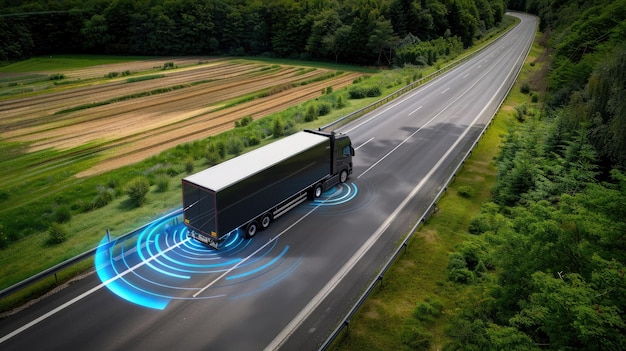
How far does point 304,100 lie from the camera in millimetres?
52656

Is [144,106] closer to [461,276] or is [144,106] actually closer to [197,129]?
[197,129]

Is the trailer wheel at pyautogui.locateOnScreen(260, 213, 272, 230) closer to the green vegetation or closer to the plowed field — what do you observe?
the green vegetation

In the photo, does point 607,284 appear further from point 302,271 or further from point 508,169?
point 508,169

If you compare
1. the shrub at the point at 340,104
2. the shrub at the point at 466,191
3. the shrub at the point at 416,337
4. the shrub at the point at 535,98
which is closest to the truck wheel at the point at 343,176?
the shrub at the point at 466,191

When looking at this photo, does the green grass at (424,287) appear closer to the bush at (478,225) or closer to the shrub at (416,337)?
the shrub at (416,337)

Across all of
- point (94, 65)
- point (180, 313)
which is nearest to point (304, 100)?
point (180, 313)

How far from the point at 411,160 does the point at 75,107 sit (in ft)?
137

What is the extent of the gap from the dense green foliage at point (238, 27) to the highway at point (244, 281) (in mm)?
63908

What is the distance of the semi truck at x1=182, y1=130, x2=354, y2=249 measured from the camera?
57.0 ft

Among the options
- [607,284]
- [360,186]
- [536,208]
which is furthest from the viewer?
[360,186]

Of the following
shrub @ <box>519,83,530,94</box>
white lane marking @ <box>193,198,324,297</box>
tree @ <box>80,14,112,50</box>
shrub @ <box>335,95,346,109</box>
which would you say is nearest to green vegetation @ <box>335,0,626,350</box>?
white lane marking @ <box>193,198,324,297</box>

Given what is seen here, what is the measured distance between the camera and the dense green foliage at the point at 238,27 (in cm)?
8406

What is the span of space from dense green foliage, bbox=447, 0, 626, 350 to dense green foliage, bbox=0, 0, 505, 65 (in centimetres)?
6136

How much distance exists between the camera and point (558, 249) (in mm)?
11016
